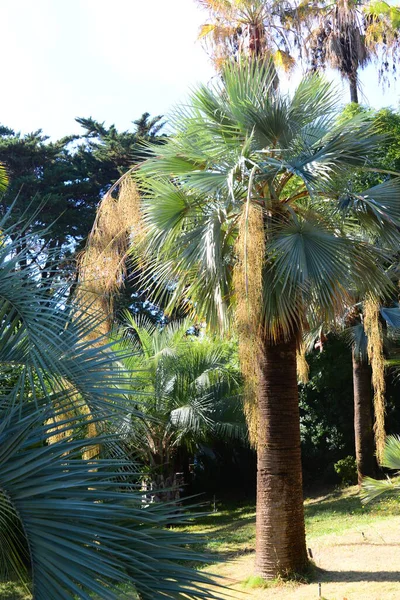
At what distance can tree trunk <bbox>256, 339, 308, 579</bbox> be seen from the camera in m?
8.90

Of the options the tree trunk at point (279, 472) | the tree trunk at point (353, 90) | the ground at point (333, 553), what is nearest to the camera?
the ground at point (333, 553)

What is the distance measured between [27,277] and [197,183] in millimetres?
5224

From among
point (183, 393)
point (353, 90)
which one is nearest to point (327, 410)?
point (183, 393)

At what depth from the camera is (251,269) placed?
7.66m

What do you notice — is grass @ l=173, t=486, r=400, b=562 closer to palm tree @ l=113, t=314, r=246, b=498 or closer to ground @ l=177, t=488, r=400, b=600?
ground @ l=177, t=488, r=400, b=600

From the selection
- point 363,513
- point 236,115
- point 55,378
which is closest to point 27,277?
point 55,378

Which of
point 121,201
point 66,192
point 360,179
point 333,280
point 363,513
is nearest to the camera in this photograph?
point 333,280

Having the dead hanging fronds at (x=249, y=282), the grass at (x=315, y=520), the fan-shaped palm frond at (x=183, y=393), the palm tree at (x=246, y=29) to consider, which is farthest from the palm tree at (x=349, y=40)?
the dead hanging fronds at (x=249, y=282)

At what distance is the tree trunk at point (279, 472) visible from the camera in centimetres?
890

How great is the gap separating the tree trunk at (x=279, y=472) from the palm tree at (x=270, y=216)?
0.04ft

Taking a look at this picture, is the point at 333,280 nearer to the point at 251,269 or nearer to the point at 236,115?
the point at 251,269

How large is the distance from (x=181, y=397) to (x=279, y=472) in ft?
26.2

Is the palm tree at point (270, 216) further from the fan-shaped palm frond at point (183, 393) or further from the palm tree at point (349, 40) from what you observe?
the palm tree at point (349, 40)

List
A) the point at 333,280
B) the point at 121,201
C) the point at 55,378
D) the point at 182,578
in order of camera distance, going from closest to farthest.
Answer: the point at 182,578 < the point at 55,378 < the point at 333,280 < the point at 121,201
